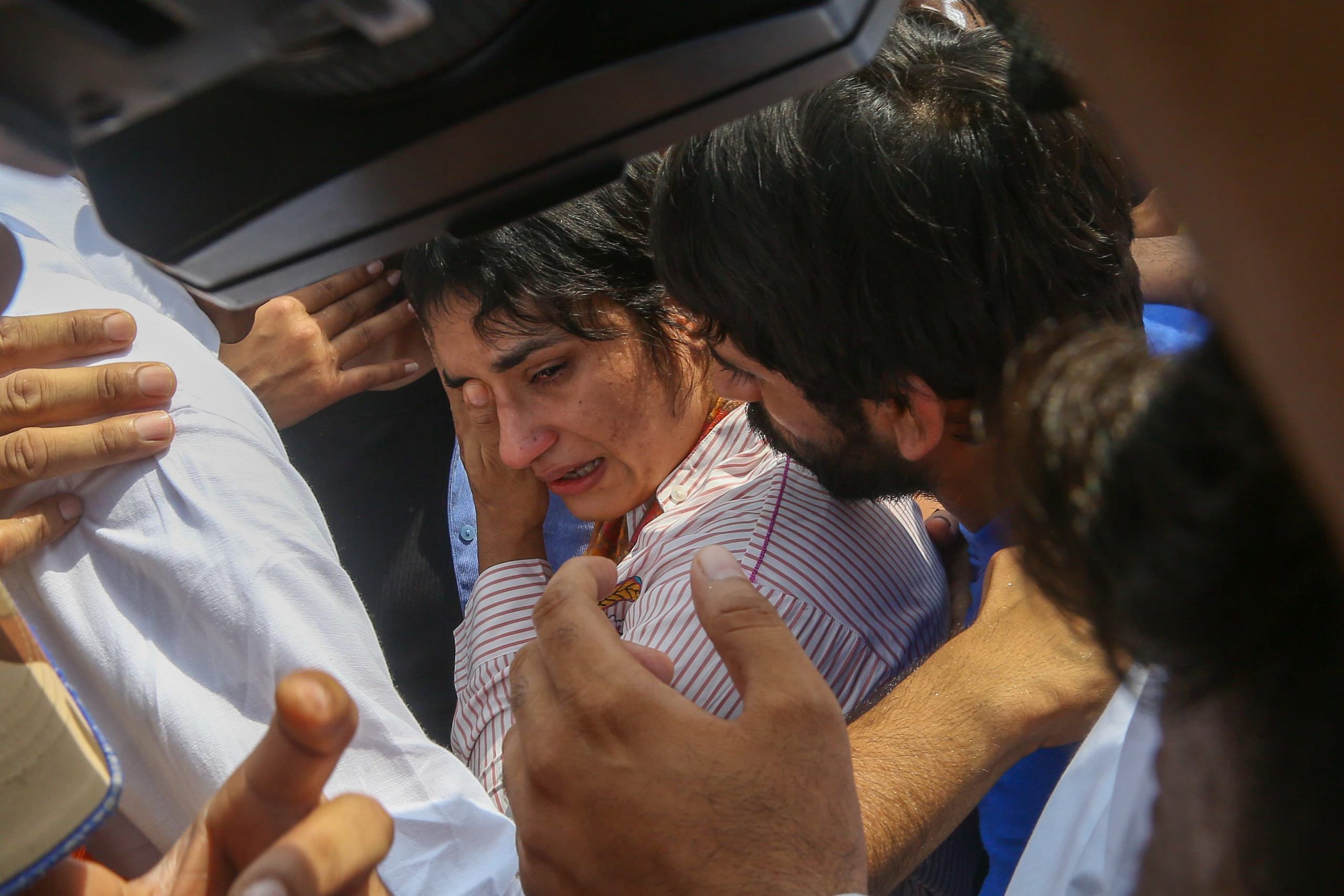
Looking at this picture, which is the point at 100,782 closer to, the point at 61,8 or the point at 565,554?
the point at 61,8

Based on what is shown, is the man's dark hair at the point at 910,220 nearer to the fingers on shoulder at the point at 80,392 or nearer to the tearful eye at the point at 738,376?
the tearful eye at the point at 738,376

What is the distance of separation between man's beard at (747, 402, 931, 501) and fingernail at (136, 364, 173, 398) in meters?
0.85

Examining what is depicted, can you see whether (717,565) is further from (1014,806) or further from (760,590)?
(1014,806)

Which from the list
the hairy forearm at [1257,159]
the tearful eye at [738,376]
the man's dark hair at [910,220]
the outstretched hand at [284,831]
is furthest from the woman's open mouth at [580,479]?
the hairy forearm at [1257,159]

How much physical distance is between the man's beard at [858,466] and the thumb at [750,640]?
0.67 metres

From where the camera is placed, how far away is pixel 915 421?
4.77ft

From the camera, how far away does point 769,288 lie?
138 cm

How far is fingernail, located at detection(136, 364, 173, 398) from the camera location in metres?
1.07

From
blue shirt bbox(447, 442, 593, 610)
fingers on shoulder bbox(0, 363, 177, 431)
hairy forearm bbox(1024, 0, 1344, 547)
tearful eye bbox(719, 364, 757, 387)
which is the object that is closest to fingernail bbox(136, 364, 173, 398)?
fingers on shoulder bbox(0, 363, 177, 431)

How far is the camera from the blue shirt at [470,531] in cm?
199

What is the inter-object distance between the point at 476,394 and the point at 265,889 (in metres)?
1.28

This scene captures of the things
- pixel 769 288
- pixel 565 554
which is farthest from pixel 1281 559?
pixel 565 554

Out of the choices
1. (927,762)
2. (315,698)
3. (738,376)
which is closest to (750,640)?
(315,698)

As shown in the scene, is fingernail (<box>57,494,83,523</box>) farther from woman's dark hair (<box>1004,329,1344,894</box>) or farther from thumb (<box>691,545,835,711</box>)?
woman's dark hair (<box>1004,329,1344,894</box>)
